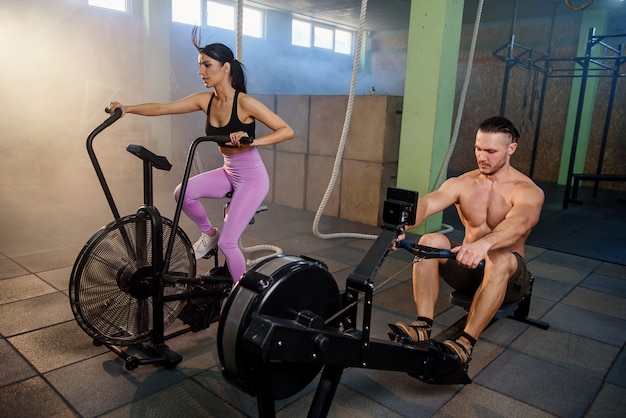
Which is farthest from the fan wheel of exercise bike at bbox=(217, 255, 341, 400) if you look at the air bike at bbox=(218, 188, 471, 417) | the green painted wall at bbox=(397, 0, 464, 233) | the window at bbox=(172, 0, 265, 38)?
the window at bbox=(172, 0, 265, 38)

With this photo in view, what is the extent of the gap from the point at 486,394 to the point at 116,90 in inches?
242

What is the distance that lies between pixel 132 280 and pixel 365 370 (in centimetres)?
117

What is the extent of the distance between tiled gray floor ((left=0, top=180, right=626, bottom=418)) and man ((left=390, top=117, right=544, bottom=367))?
194 mm

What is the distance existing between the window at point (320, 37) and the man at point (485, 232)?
29.0ft

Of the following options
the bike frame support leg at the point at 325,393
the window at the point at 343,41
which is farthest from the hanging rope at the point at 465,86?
the window at the point at 343,41

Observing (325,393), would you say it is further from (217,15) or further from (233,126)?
(217,15)

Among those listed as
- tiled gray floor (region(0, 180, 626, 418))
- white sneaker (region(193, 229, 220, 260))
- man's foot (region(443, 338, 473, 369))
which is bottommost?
tiled gray floor (region(0, 180, 626, 418))

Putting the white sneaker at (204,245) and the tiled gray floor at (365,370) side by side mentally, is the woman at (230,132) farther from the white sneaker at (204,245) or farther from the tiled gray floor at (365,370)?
the tiled gray floor at (365,370)

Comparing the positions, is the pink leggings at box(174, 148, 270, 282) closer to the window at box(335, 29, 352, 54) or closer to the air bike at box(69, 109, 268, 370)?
the air bike at box(69, 109, 268, 370)

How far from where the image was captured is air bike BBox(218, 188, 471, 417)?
1.38 m

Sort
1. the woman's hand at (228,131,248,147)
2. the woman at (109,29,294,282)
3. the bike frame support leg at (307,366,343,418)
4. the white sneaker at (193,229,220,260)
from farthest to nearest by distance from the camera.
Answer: the white sneaker at (193,229,220,260)
the woman at (109,29,294,282)
the woman's hand at (228,131,248,147)
the bike frame support leg at (307,366,343,418)

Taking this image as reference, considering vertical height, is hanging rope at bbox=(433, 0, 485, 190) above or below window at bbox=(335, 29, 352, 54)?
below

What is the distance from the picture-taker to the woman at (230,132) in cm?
252

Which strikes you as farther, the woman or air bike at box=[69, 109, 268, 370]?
the woman
